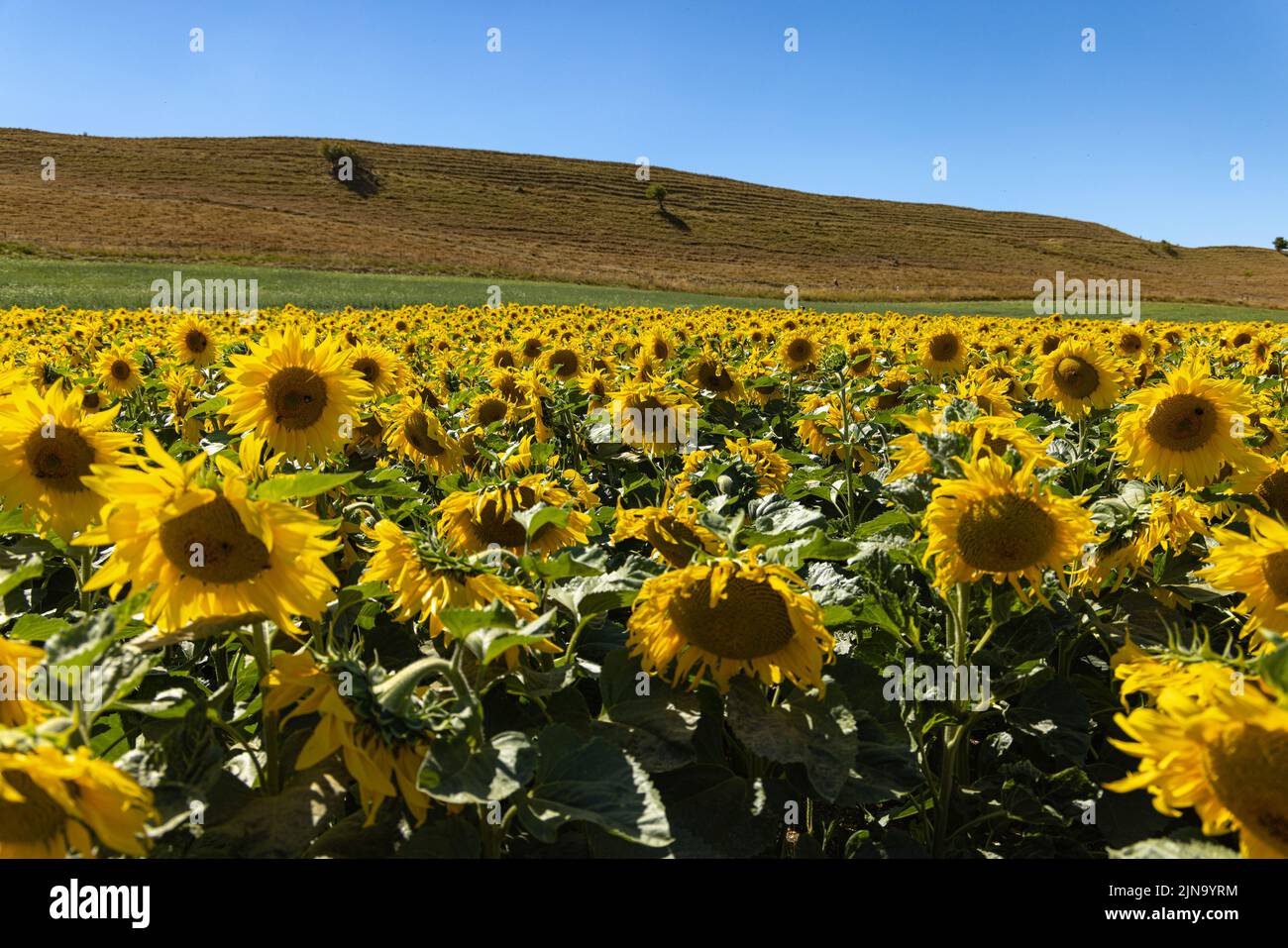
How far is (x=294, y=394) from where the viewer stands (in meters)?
3.01

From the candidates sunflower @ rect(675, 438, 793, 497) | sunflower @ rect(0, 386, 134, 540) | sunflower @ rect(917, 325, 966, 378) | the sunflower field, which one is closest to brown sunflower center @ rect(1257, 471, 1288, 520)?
the sunflower field

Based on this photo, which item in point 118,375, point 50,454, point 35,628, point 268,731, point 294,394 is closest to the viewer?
point 268,731

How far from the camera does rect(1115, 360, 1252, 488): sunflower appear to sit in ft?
11.3

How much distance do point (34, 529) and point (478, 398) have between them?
3.21m

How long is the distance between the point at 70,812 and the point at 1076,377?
5574 mm

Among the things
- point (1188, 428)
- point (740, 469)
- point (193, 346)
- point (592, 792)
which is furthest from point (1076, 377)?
point (193, 346)

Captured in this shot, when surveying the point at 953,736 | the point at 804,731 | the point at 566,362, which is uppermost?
the point at 566,362

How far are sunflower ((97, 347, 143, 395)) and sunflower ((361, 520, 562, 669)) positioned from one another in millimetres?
6113

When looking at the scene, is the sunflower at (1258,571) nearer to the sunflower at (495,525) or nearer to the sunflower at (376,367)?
the sunflower at (495,525)

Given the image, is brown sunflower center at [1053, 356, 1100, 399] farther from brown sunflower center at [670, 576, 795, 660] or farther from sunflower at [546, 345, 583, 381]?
brown sunflower center at [670, 576, 795, 660]

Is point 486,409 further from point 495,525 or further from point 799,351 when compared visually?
point 799,351

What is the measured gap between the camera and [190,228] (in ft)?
175

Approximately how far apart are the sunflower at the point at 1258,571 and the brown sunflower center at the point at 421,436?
3372 mm
